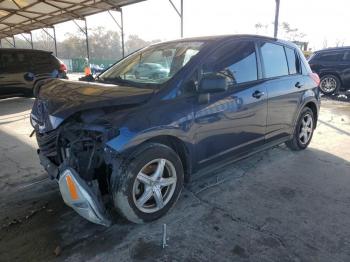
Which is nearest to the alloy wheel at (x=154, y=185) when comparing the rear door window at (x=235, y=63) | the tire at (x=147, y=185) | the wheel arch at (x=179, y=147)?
the tire at (x=147, y=185)

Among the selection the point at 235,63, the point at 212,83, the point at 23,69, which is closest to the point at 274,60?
the point at 235,63

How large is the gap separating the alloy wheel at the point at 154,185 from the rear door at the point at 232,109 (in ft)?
1.31

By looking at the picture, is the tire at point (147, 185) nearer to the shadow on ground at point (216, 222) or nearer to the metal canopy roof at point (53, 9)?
the shadow on ground at point (216, 222)

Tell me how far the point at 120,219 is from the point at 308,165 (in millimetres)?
2909

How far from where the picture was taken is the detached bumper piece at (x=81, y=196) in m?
2.54

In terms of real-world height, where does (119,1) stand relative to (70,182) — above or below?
above

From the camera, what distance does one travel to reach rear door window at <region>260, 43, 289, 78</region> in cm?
403

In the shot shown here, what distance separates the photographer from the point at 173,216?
10.3ft

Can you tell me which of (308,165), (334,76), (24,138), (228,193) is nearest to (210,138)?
(228,193)

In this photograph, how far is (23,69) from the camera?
32.3 feet

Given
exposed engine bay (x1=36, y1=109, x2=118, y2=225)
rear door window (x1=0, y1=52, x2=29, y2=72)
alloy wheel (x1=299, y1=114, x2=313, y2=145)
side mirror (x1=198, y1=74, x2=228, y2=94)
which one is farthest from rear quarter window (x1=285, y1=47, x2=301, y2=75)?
rear door window (x1=0, y1=52, x2=29, y2=72)

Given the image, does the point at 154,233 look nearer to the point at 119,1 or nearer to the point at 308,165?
the point at 308,165

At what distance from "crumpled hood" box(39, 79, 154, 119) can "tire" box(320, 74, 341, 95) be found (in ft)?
36.8

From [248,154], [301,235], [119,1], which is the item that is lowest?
[301,235]
